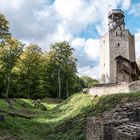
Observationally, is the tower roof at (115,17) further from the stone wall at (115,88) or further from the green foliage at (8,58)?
the stone wall at (115,88)

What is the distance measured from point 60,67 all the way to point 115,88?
35.0 metres

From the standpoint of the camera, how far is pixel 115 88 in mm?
29359

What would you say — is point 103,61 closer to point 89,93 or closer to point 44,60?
point 44,60

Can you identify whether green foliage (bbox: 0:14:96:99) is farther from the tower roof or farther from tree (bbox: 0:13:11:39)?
tree (bbox: 0:13:11:39)

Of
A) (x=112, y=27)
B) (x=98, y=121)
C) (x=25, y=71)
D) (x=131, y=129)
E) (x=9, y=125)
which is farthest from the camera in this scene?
(x=25, y=71)

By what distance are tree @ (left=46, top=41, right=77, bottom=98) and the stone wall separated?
27.9 m

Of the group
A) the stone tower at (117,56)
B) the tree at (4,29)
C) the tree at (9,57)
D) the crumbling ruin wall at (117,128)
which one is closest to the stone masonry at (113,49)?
the stone tower at (117,56)

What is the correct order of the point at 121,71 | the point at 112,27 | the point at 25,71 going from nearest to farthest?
the point at 121,71 → the point at 112,27 → the point at 25,71

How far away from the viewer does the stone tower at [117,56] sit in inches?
2035

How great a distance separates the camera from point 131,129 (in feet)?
32.0

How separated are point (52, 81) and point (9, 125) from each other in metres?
44.8

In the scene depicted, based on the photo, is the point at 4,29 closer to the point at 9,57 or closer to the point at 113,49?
the point at 113,49

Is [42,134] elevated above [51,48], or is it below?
below

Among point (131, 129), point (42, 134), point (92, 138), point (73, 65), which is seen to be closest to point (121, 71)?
point (73, 65)
